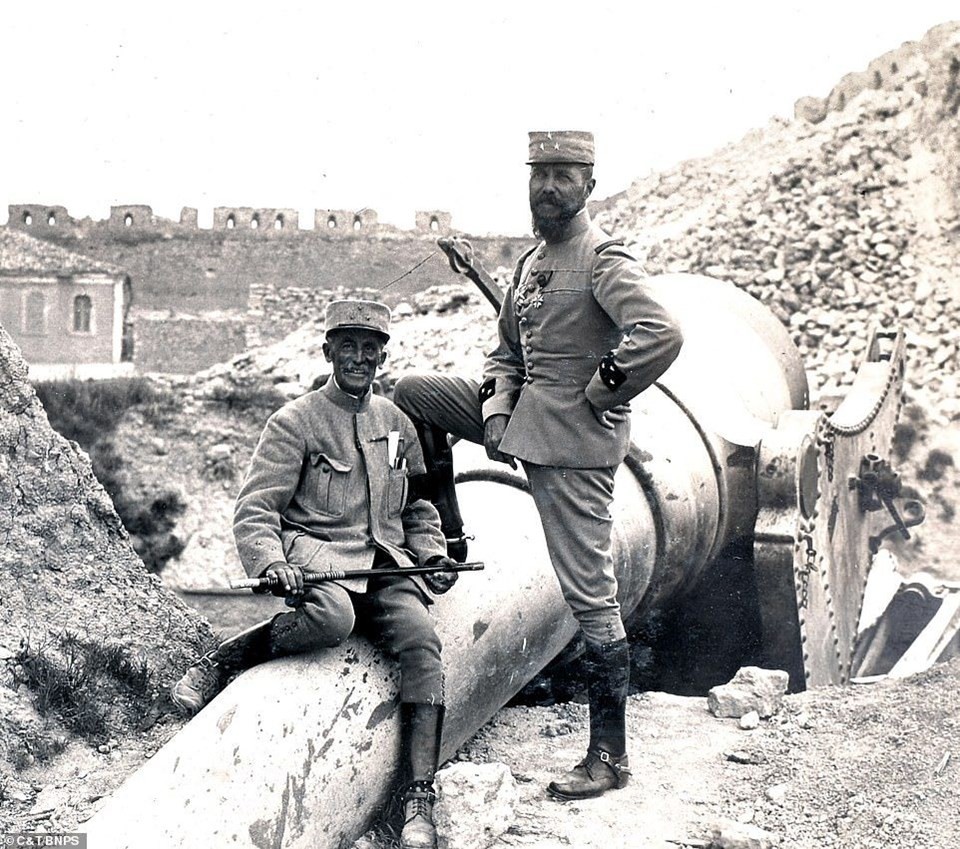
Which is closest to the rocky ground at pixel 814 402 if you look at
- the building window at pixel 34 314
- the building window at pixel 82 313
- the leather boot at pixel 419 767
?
the leather boot at pixel 419 767

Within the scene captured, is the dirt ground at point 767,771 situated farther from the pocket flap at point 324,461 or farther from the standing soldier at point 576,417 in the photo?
the pocket flap at point 324,461

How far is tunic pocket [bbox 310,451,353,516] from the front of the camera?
3049 millimetres

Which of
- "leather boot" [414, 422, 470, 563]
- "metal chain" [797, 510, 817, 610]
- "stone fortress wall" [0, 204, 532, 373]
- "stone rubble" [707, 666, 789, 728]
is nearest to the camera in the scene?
"leather boot" [414, 422, 470, 563]

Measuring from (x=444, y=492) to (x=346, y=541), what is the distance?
0.46 metres

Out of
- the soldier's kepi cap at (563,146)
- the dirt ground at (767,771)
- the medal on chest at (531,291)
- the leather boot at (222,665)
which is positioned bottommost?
the dirt ground at (767,771)

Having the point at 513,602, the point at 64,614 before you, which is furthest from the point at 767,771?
the point at 64,614

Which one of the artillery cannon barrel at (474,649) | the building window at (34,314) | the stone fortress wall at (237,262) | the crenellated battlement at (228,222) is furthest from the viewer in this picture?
the crenellated battlement at (228,222)

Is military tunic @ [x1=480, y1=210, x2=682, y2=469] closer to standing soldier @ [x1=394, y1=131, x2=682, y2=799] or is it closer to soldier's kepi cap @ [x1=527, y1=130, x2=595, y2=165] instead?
standing soldier @ [x1=394, y1=131, x2=682, y2=799]

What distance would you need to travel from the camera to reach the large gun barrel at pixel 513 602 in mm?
2506

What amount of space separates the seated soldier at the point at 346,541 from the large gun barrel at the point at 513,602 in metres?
0.08

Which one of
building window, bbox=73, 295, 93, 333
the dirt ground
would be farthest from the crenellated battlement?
the dirt ground

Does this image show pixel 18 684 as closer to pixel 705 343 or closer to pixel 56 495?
pixel 56 495

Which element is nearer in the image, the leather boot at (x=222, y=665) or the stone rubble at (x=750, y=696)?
the leather boot at (x=222, y=665)

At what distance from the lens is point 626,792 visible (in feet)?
11.1
